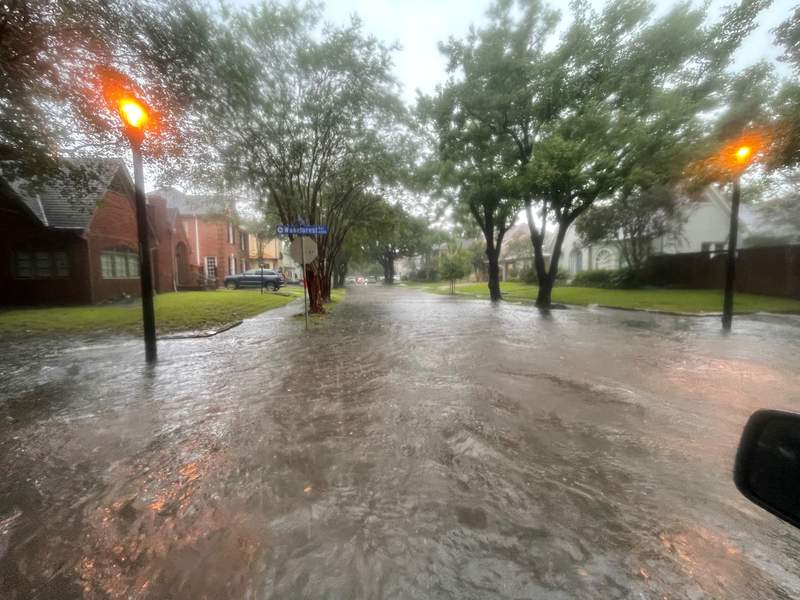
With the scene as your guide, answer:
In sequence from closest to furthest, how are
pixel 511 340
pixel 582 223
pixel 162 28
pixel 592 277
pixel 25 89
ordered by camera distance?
pixel 162 28 → pixel 25 89 → pixel 511 340 → pixel 582 223 → pixel 592 277

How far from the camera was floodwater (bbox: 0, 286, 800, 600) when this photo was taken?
2088 millimetres

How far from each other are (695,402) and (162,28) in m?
12.2

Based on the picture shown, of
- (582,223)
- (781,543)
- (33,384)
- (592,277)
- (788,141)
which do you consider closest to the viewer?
(781,543)

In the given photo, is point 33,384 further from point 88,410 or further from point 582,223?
point 582,223

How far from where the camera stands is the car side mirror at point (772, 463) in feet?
3.49

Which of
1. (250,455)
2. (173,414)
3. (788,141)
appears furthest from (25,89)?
(788,141)

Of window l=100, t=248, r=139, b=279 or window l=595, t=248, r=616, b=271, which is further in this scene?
window l=595, t=248, r=616, b=271

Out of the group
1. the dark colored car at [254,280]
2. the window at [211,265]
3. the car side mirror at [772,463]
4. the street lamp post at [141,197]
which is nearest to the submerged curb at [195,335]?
the street lamp post at [141,197]

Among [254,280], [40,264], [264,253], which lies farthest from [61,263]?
[264,253]

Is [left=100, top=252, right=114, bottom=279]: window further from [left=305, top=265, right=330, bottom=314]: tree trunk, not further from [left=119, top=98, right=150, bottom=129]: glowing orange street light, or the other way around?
[left=119, top=98, right=150, bottom=129]: glowing orange street light

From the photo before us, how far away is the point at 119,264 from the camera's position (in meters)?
20.8

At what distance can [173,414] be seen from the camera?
15.0 feet

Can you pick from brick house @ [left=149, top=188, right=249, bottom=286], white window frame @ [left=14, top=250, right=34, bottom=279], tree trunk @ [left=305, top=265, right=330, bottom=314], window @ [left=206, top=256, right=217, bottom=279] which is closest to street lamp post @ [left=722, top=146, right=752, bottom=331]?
tree trunk @ [left=305, top=265, right=330, bottom=314]

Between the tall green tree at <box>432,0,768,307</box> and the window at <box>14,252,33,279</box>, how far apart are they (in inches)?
908
